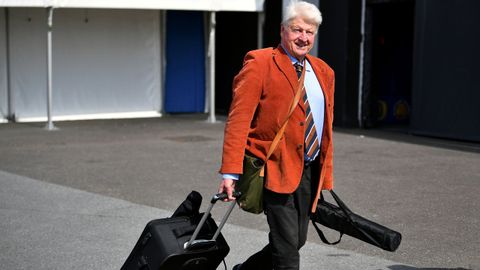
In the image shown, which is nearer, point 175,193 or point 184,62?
point 175,193

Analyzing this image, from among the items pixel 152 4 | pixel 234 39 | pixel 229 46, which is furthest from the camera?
pixel 229 46

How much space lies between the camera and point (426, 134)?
13.4 metres

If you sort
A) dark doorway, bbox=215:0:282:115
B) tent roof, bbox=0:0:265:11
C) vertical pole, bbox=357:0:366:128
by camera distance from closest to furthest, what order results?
tent roof, bbox=0:0:265:11 → vertical pole, bbox=357:0:366:128 → dark doorway, bbox=215:0:282:115

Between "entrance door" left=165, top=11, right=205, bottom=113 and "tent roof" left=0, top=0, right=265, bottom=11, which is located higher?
"tent roof" left=0, top=0, right=265, bottom=11

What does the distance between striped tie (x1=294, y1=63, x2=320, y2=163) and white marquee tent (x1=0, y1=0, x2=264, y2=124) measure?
1047 centimetres

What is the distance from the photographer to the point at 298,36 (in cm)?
391

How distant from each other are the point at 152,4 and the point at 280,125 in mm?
10780

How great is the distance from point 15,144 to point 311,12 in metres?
9.19

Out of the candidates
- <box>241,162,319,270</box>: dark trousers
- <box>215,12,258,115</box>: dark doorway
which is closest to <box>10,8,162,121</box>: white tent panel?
<box>215,12,258,115</box>: dark doorway

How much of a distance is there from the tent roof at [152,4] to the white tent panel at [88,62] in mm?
2078

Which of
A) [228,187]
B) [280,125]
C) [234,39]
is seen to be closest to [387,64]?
[234,39]

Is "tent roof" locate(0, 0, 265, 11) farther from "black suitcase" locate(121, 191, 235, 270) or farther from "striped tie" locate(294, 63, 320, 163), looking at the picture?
"striped tie" locate(294, 63, 320, 163)

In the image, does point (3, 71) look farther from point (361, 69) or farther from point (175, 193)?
point (175, 193)

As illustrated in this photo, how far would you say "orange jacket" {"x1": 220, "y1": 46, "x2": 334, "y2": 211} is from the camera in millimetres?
3822
